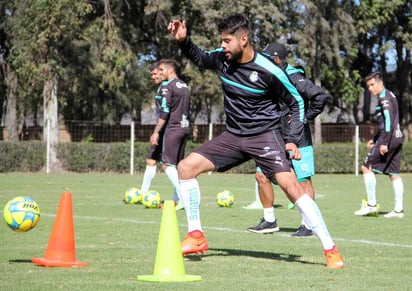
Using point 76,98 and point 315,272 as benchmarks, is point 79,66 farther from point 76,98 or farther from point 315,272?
point 315,272

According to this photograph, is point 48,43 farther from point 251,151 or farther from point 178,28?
point 251,151

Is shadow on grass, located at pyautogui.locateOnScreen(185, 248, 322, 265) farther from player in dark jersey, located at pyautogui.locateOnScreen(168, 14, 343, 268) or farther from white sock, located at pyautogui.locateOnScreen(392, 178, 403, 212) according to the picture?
white sock, located at pyautogui.locateOnScreen(392, 178, 403, 212)

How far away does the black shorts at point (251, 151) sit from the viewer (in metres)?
7.93

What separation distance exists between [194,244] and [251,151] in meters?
0.99

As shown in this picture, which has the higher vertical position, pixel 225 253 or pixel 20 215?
pixel 20 215

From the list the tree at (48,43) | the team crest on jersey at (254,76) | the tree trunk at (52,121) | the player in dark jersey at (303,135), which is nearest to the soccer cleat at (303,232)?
the player in dark jersey at (303,135)

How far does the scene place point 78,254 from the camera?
8336mm

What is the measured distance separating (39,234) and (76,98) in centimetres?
3259

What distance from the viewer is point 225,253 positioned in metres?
8.61

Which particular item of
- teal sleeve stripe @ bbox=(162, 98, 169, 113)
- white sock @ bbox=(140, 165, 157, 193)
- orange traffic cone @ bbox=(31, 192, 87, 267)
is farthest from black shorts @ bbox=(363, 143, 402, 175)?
orange traffic cone @ bbox=(31, 192, 87, 267)

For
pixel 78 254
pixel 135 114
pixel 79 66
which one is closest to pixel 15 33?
pixel 79 66

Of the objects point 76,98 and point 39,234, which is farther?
point 76,98

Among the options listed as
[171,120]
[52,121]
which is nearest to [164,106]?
[171,120]

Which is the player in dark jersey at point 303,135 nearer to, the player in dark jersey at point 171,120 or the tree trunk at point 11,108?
the player in dark jersey at point 171,120
